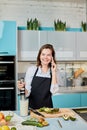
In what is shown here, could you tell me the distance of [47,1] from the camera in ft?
16.4

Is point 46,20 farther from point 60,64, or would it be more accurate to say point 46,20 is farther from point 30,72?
point 30,72

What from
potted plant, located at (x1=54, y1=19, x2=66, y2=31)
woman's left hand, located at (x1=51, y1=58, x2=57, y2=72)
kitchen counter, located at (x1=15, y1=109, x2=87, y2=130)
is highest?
potted plant, located at (x1=54, y1=19, x2=66, y2=31)

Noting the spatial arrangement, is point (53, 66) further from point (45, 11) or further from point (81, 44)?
point (45, 11)

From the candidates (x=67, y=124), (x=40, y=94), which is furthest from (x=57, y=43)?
(x=67, y=124)

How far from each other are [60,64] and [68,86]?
52cm

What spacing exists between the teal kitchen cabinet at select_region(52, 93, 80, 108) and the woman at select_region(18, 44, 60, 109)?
1.48 meters

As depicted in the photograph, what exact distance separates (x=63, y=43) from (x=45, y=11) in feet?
2.95

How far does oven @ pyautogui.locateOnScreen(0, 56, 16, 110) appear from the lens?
414cm

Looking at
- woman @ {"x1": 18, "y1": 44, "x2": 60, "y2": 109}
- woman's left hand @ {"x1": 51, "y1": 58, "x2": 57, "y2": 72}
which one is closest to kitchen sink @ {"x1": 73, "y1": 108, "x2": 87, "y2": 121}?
woman @ {"x1": 18, "y1": 44, "x2": 60, "y2": 109}

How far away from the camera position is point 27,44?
14.7 ft

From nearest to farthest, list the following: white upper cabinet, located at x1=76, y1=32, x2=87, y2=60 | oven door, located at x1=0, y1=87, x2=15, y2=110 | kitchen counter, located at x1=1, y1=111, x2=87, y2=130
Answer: kitchen counter, located at x1=1, y1=111, x2=87, y2=130
oven door, located at x1=0, y1=87, x2=15, y2=110
white upper cabinet, located at x1=76, y1=32, x2=87, y2=60

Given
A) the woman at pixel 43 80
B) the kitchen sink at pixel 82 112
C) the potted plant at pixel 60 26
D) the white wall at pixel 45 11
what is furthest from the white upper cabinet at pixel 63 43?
the kitchen sink at pixel 82 112

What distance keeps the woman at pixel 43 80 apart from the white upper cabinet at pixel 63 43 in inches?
69.4

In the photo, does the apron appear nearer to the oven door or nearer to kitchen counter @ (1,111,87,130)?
kitchen counter @ (1,111,87,130)
